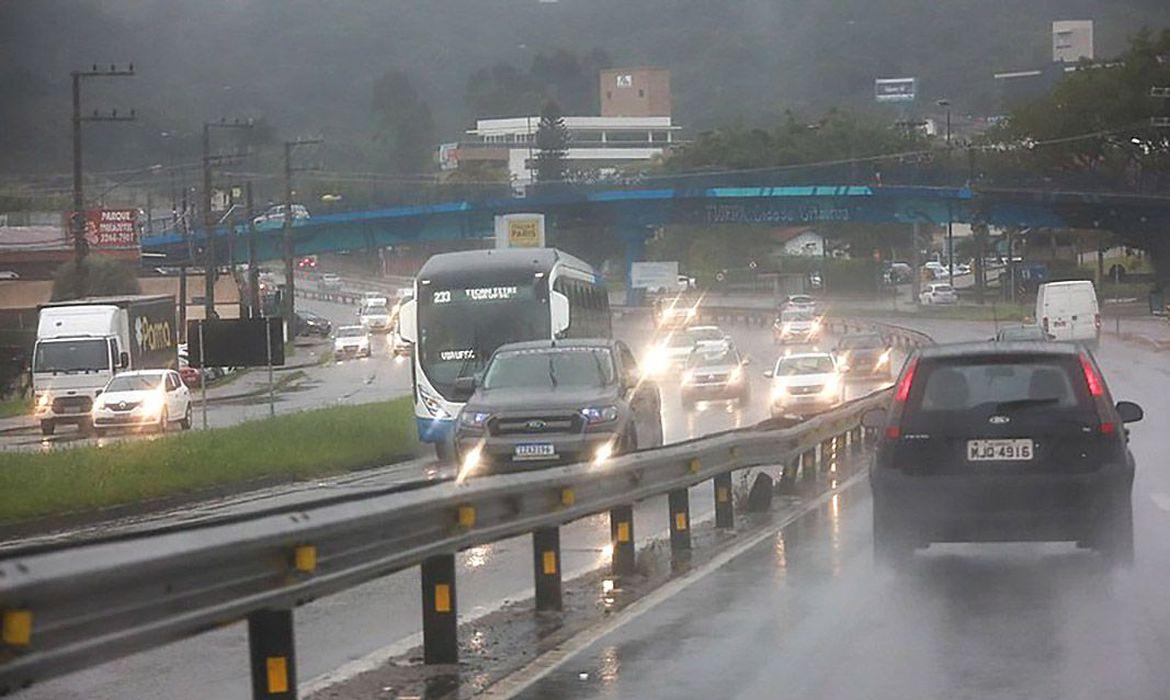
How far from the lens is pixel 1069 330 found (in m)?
63.9

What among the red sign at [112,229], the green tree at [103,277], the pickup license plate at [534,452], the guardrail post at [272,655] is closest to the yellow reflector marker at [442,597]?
the guardrail post at [272,655]

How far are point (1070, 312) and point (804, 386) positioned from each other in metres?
22.6

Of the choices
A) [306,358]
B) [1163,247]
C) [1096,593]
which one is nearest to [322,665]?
[1096,593]

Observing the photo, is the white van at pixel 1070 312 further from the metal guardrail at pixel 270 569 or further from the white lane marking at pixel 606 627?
the metal guardrail at pixel 270 569

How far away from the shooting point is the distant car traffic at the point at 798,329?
83625mm

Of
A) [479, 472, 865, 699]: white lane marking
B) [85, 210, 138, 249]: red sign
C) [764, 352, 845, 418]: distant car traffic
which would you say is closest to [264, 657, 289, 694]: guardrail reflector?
[479, 472, 865, 699]: white lane marking

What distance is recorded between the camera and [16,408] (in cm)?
6531

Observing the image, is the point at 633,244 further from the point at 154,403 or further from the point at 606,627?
the point at 606,627

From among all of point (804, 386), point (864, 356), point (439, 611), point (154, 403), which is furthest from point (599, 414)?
point (864, 356)

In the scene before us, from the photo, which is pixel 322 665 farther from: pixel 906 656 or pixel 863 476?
pixel 863 476

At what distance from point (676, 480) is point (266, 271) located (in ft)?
516

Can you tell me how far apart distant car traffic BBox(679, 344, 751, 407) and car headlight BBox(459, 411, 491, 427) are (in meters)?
28.0

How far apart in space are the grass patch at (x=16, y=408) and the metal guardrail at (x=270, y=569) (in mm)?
51337

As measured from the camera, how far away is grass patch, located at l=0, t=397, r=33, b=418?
208 ft
